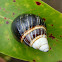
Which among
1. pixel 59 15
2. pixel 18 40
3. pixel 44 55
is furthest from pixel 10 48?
pixel 59 15

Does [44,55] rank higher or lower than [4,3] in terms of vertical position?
lower

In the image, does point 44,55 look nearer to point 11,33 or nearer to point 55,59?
point 55,59

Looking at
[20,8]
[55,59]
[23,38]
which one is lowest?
[55,59]
